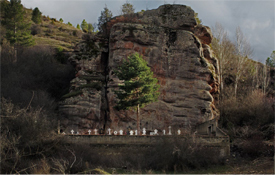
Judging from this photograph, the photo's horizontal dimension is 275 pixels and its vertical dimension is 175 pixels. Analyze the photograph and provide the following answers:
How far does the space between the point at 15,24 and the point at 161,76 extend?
2401 centimetres

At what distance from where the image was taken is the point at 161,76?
3294cm

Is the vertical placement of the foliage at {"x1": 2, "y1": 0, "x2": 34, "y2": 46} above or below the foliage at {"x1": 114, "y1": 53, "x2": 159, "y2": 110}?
above

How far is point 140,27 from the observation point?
3391 cm

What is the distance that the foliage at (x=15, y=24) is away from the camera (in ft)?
143

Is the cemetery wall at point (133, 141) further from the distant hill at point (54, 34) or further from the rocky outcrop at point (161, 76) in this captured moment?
the distant hill at point (54, 34)

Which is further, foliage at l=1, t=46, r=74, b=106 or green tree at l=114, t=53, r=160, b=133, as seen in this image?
foliage at l=1, t=46, r=74, b=106

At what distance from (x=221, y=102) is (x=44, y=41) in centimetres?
3714

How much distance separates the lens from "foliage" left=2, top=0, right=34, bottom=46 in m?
43.7

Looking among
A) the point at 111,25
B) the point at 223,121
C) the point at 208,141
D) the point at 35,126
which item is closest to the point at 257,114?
the point at 223,121

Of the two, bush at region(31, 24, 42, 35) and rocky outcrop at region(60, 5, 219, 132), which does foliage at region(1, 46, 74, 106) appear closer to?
rocky outcrop at region(60, 5, 219, 132)

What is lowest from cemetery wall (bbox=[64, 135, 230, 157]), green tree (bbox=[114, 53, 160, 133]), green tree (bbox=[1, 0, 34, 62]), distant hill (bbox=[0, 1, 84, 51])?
cemetery wall (bbox=[64, 135, 230, 157])

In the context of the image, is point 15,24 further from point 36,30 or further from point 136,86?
point 136,86

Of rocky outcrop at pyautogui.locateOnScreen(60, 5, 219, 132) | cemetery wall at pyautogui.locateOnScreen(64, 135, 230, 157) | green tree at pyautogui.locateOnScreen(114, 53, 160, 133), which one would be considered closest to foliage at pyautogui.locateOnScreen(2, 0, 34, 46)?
rocky outcrop at pyautogui.locateOnScreen(60, 5, 219, 132)

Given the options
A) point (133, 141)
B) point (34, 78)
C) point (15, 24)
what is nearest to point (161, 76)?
point (133, 141)
